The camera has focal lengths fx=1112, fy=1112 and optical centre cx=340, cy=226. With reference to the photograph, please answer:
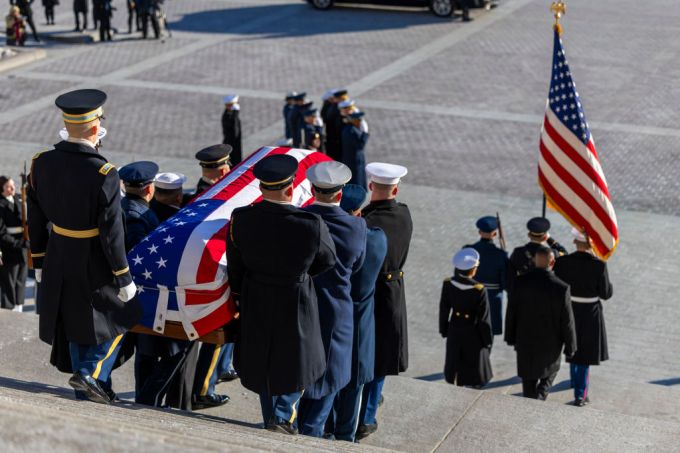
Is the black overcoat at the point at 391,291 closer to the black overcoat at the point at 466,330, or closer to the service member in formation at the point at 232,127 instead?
the black overcoat at the point at 466,330

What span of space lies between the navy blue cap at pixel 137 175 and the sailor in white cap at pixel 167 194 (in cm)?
37

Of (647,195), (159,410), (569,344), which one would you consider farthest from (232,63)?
(159,410)

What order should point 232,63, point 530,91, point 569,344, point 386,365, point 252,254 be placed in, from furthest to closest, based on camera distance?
point 232,63 → point 530,91 → point 569,344 → point 386,365 → point 252,254

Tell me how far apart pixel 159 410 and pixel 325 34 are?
18398 mm

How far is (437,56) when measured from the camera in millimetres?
21297

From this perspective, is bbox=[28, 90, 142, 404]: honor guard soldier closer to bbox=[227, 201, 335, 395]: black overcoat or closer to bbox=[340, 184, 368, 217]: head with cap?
bbox=[227, 201, 335, 395]: black overcoat

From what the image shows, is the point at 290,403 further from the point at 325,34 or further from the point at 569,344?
the point at 325,34

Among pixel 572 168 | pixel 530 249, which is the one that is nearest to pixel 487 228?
pixel 530 249

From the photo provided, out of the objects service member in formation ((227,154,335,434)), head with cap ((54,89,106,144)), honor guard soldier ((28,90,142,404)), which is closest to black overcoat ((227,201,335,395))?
service member in formation ((227,154,335,434))

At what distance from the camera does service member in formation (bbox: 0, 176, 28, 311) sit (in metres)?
9.41

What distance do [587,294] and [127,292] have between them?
4166 mm

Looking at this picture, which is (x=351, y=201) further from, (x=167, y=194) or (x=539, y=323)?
(x=539, y=323)

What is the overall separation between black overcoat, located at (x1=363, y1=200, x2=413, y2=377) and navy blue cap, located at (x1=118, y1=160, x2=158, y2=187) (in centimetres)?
125

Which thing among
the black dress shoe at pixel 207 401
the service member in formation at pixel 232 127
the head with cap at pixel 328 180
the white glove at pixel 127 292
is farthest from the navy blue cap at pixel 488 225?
the service member in formation at pixel 232 127
